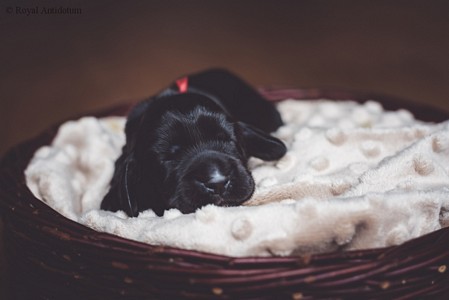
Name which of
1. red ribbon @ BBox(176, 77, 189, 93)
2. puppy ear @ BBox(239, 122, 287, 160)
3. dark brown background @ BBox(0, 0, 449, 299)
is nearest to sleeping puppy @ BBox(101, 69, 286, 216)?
puppy ear @ BBox(239, 122, 287, 160)

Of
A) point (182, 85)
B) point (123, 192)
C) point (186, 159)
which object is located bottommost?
point (123, 192)

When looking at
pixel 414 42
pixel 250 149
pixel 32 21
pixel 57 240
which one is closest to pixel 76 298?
pixel 57 240

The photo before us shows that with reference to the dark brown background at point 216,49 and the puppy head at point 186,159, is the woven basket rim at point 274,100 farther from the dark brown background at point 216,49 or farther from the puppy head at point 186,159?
the dark brown background at point 216,49

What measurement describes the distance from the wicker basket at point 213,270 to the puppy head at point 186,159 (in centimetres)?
30

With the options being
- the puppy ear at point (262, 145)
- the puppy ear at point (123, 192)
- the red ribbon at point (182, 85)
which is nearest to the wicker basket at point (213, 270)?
the puppy ear at point (123, 192)

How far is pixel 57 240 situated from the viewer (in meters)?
1.22

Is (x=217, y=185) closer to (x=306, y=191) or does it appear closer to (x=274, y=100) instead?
(x=306, y=191)

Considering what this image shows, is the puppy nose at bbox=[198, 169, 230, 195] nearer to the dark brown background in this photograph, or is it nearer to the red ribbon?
the red ribbon

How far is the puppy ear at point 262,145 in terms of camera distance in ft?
5.39

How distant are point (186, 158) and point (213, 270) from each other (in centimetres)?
50

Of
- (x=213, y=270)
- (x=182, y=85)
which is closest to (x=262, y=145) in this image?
(x=182, y=85)

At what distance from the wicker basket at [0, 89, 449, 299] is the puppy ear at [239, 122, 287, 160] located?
2.09ft

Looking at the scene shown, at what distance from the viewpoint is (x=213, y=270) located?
3.40ft

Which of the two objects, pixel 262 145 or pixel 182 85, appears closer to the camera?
pixel 262 145
